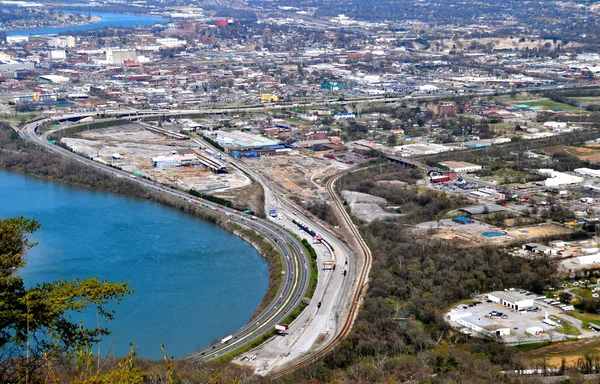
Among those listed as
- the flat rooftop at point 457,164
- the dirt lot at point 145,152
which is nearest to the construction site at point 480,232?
the flat rooftop at point 457,164

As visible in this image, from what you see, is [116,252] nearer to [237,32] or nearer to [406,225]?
[406,225]

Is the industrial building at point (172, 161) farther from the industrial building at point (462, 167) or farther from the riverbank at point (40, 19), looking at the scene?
the riverbank at point (40, 19)

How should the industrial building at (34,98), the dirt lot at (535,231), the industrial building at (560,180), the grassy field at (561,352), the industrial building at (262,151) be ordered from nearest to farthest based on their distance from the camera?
the grassy field at (561,352) < the dirt lot at (535,231) < the industrial building at (560,180) < the industrial building at (262,151) < the industrial building at (34,98)

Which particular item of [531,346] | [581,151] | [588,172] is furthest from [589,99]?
[531,346]

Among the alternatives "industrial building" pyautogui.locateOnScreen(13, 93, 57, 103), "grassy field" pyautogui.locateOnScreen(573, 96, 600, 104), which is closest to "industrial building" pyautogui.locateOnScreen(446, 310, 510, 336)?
"grassy field" pyautogui.locateOnScreen(573, 96, 600, 104)

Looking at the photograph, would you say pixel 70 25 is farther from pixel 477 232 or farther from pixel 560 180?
pixel 477 232
